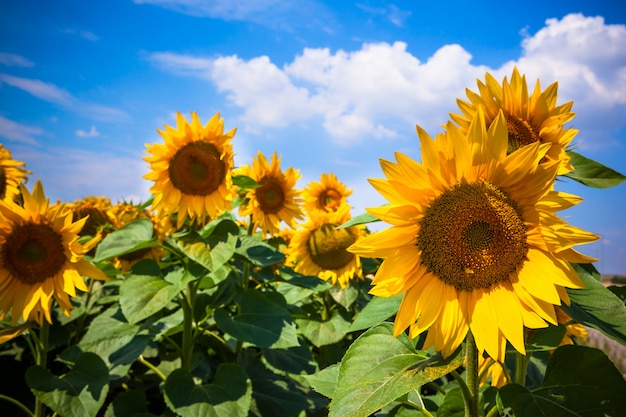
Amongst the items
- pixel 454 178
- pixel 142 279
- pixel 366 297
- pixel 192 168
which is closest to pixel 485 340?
pixel 454 178

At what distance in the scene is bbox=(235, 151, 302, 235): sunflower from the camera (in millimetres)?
4660

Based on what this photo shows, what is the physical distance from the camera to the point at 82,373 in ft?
9.88

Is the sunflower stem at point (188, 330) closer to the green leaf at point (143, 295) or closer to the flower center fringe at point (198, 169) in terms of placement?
the green leaf at point (143, 295)

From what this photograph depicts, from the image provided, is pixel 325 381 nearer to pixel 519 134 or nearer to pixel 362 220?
pixel 362 220

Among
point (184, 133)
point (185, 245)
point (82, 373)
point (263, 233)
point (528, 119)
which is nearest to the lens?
point (528, 119)

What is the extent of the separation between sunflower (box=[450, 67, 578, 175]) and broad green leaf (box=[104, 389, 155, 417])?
2.59 metres

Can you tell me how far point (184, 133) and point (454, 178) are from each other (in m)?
2.49

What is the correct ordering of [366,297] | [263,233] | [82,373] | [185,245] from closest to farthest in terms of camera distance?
[82,373] < [185,245] < [366,297] < [263,233]

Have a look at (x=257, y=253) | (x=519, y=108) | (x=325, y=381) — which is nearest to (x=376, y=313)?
(x=325, y=381)

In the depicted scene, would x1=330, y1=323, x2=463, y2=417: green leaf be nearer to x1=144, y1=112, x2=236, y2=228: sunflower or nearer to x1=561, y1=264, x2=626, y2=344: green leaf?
x1=561, y1=264, x2=626, y2=344: green leaf

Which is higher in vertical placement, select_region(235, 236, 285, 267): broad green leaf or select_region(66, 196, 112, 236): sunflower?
select_region(66, 196, 112, 236): sunflower

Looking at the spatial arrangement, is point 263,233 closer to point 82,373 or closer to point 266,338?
point 266,338

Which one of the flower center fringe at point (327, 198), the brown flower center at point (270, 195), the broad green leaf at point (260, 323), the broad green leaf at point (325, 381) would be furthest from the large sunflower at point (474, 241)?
the flower center fringe at point (327, 198)

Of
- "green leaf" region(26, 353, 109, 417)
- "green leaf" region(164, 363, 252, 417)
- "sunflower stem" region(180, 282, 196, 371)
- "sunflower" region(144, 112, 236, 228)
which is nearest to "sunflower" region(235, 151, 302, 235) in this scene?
"sunflower" region(144, 112, 236, 228)
